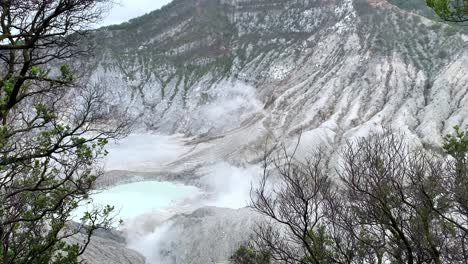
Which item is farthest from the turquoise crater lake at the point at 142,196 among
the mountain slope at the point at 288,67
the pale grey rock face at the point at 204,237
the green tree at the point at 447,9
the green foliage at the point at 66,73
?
the green tree at the point at 447,9

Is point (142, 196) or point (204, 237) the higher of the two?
point (204, 237)

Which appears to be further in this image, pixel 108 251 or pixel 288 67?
pixel 288 67

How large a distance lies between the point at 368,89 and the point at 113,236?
4148 cm

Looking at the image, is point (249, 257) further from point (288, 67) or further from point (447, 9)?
point (288, 67)

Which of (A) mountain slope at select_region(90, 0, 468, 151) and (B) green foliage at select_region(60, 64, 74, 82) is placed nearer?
(B) green foliage at select_region(60, 64, 74, 82)

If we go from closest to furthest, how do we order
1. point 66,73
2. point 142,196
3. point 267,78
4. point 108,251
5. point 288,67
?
point 66,73
point 108,251
point 142,196
point 288,67
point 267,78

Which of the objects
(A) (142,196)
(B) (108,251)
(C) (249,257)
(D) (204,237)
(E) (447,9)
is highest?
(E) (447,9)

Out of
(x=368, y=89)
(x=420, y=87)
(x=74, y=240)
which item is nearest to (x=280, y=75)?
(x=368, y=89)

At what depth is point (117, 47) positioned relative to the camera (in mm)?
108250

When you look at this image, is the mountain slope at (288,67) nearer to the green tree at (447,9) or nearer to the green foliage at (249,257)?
the green foliage at (249,257)

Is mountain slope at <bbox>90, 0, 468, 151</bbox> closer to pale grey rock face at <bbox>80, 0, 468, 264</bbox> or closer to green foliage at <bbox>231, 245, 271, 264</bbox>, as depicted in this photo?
pale grey rock face at <bbox>80, 0, 468, 264</bbox>

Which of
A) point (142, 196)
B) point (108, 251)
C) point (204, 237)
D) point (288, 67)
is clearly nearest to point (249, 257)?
point (108, 251)

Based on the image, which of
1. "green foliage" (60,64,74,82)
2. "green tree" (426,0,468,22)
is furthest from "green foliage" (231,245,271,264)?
"green tree" (426,0,468,22)

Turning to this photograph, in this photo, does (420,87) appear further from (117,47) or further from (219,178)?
(117,47)
